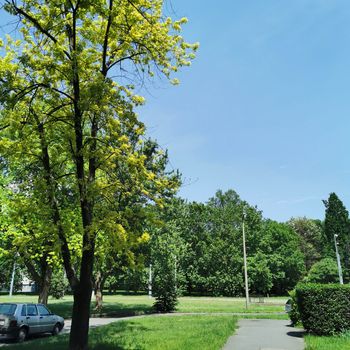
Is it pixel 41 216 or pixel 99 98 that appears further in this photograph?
pixel 41 216

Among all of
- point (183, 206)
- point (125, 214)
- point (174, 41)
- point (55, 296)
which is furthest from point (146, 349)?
point (183, 206)

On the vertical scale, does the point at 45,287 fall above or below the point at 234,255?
below

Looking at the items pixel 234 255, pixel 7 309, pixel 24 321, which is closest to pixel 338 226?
pixel 234 255

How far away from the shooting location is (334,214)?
273 ft

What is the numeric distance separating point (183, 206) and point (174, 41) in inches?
2279

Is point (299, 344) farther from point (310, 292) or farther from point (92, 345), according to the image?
point (92, 345)

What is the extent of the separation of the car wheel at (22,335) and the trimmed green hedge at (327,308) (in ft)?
36.7

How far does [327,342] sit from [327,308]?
1.77 meters

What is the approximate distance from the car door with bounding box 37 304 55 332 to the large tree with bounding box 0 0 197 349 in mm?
8535

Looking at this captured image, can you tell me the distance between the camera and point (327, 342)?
38.1ft

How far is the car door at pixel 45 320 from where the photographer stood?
57.8 ft

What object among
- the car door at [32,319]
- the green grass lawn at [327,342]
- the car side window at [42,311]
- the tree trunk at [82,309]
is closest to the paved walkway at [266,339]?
the green grass lawn at [327,342]

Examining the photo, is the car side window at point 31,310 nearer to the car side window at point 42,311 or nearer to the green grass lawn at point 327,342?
the car side window at point 42,311

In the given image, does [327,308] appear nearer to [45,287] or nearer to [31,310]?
[31,310]
